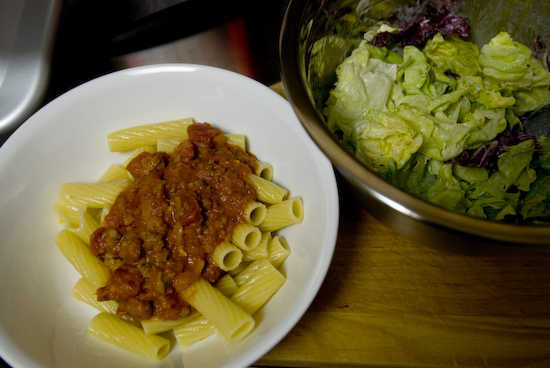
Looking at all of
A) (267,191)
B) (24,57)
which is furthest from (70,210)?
(24,57)

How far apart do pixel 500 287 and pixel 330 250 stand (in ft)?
2.04

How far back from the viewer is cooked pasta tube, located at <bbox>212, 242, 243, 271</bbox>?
1293mm

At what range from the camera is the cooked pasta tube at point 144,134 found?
1545 mm

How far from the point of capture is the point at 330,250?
1155mm

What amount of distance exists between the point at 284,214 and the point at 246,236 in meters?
0.14

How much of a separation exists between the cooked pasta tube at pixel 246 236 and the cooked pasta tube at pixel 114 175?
0.50 m

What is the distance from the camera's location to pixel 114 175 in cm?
154

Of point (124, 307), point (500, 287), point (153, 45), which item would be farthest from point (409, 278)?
point (153, 45)

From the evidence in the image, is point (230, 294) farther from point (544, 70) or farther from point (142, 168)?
point (544, 70)

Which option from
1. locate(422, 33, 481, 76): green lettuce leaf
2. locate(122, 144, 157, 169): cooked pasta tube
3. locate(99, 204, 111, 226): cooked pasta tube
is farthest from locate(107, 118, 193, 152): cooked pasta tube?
locate(422, 33, 481, 76): green lettuce leaf

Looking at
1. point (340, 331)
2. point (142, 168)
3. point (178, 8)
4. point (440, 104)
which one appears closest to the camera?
point (340, 331)

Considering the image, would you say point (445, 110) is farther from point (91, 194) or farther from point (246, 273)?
point (91, 194)

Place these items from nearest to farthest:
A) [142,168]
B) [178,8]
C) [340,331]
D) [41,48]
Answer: [340,331]
[142,168]
[41,48]
[178,8]

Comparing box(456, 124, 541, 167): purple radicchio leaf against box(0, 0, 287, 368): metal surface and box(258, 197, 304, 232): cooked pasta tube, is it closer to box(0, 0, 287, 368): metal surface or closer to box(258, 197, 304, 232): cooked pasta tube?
box(258, 197, 304, 232): cooked pasta tube
